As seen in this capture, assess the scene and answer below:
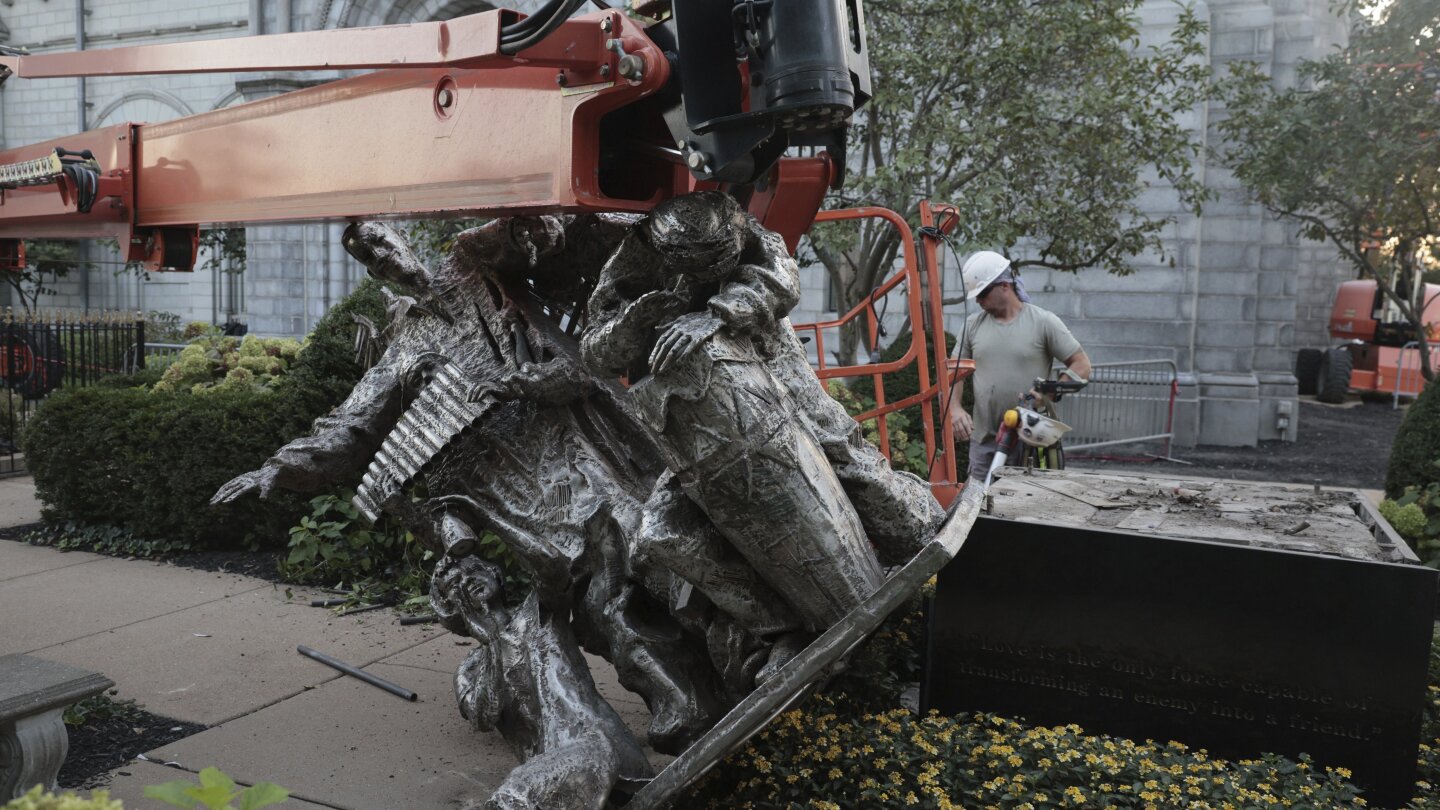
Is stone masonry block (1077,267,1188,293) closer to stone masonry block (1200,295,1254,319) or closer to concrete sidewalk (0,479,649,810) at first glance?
stone masonry block (1200,295,1254,319)

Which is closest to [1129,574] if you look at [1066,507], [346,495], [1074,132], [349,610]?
[1066,507]

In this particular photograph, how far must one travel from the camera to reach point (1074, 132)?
934 cm

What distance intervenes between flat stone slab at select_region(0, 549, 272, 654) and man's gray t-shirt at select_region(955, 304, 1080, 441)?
460 cm

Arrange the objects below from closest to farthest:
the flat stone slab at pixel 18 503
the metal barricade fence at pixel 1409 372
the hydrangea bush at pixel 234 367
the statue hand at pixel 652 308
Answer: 1. the statue hand at pixel 652 308
2. the hydrangea bush at pixel 234 367
3. the flat stone slab at pixel 18 503
4. the metal barricade fence at pixel 1409 372

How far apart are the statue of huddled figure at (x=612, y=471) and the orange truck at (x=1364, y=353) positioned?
1957cm

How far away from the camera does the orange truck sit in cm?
2014

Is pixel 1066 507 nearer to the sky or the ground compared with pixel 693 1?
nearer to the ground

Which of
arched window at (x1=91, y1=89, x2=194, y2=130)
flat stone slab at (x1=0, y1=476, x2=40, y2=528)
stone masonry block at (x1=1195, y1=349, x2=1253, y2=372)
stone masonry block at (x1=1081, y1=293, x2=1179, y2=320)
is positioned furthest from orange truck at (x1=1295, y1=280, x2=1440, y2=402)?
arched window at (x1=91, y1=89, x2=194, y2=130)

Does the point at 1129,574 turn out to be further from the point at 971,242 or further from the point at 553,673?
the point at 971,242

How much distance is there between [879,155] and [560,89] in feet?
25.0

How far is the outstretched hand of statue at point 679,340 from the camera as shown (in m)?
2.68

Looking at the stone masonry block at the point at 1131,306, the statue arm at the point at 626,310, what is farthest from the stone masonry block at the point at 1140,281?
the statue arm at the point at 626,310

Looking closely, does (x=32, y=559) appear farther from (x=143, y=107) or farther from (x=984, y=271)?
(x=143, y=107)

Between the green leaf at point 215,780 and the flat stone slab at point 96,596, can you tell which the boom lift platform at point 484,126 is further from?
the flat stone slab at point 96,596
